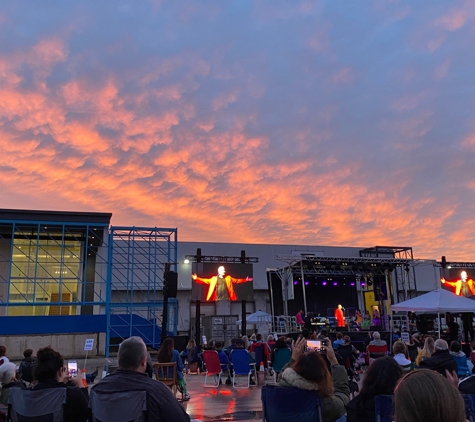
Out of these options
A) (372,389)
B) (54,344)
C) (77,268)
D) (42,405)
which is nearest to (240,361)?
(372,389)

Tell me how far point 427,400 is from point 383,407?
1949 millimetres

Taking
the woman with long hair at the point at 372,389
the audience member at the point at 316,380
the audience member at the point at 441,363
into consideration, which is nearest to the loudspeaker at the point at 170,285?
the audience member at the point at 441,363

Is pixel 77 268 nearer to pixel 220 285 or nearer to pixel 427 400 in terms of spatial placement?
pixel 220 285

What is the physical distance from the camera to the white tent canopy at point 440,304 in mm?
10688

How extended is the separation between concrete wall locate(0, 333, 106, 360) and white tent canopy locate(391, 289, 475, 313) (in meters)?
12.7

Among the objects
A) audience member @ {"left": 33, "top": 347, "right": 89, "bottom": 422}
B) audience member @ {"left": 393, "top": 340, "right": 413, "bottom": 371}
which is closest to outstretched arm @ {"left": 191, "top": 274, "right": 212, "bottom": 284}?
audience member @ {"left": 393, "top": 340, "right": 413, "bottom": 371}

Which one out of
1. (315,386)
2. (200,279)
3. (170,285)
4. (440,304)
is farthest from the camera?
(200,279)

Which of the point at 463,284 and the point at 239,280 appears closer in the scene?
the point at 239,280

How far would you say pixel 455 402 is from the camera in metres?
1.31

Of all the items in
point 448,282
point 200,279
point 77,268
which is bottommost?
point 448,282

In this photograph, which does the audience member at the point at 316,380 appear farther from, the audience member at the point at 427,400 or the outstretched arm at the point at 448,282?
the outstretched arm at the point at 448,282

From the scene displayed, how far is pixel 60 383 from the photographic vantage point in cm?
336

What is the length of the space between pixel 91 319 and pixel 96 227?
4.70 meters

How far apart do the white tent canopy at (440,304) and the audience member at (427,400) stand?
33.7ft
